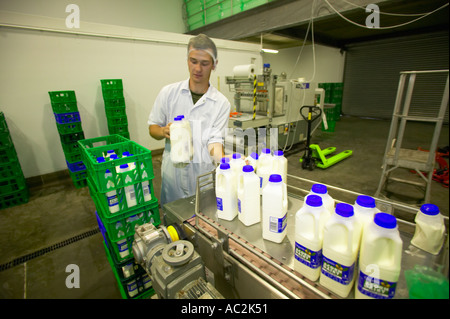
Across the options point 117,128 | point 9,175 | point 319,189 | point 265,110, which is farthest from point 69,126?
point 319,189

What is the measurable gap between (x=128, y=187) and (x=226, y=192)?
0.78 m

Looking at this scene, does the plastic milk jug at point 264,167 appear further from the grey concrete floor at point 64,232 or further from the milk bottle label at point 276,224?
the grey concrete floor at point 64,232

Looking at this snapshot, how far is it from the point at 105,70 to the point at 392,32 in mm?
9564

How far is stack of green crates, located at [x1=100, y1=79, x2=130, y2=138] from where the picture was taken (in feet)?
13.0

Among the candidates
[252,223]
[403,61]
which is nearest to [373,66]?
[403,61]

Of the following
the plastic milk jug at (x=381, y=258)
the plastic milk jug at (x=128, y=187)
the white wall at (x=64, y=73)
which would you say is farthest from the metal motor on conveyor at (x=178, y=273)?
the white wall at (x=64, y=73)

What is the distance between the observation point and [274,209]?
90 centimetres

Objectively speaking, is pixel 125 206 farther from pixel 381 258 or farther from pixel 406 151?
pixel 406 151

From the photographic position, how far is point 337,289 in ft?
2.37

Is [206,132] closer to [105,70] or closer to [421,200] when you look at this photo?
[421,200]

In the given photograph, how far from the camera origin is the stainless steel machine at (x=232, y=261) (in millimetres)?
779

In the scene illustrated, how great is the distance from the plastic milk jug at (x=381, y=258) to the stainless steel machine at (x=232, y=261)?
0.42 feet

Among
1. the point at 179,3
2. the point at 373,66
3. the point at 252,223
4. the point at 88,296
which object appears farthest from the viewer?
the point at 373,66

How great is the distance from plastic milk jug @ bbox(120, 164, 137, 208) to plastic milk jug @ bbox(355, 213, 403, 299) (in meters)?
1.35
